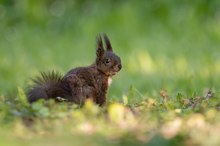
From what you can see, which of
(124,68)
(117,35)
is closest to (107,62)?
(124,68)

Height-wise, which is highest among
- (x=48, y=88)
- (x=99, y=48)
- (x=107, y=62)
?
(x=99, y=48)

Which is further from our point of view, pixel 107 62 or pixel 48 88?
pixel 107 62

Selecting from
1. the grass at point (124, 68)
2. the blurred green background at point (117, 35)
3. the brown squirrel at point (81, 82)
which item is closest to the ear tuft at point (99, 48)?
the brown squirrel at point (81, 82)

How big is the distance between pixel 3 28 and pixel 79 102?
377 inches

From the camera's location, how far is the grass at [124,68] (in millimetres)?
5734

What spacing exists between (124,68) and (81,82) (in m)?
5.11

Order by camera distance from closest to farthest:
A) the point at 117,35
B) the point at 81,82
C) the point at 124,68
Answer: the point at 81,82 < the point at 124,68 < the point at 117,35

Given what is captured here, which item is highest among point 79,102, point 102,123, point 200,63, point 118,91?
point 200,63

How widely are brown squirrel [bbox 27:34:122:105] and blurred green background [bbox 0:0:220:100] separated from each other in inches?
137

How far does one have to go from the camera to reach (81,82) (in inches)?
298

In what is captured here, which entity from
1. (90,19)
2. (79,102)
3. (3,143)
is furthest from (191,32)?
(3,143)

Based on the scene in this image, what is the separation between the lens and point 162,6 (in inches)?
640

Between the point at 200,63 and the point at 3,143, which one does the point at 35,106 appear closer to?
the point at 3,143

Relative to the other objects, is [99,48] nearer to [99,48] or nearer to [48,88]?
[99,48]
